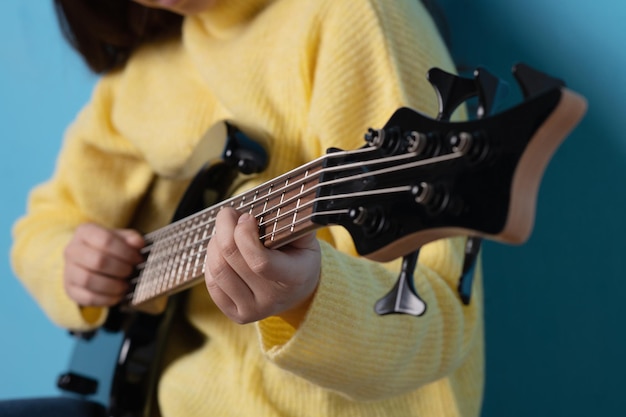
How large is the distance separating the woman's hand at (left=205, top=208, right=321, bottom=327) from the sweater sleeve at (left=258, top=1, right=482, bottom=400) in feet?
0.09

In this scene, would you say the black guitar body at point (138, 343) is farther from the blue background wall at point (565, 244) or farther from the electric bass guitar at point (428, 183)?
the blue background wall at point (565, 244)

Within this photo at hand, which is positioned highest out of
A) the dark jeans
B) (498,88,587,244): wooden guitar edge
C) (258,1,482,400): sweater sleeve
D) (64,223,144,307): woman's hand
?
(498,88,587,244): wooden guitar edge

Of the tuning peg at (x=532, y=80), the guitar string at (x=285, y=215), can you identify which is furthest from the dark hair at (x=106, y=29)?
the tuning peg at (x=532, y=80)

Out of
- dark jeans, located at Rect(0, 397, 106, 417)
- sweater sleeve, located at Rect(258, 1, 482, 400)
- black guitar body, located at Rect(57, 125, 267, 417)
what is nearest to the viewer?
sweater sleeve, located at Rect(258, 1, 482, 400)

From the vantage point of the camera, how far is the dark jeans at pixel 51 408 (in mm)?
843

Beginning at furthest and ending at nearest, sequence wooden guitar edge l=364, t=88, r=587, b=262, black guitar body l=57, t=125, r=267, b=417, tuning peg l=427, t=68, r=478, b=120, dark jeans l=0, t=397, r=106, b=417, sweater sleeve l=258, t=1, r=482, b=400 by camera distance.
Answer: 1. dark jeans l=0, t=397, r=106, b=417
2. black guitar body l=57, t=125, r=267, b=417
3. sweater sleeve l=258, t=1, r=482, b=400
4. tuning peg l=427, t=68, r=478, b=120
5. wooden guitar edge l=364, t=88, r=587, b=262

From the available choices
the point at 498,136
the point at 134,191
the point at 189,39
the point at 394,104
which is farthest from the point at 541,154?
the point at 134,191

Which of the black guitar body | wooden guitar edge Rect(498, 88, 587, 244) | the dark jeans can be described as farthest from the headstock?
the dark jeans

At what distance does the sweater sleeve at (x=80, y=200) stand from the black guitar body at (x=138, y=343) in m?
0.04

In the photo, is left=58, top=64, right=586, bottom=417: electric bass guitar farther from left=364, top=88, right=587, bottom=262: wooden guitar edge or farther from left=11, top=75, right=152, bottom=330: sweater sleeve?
left=11, top=75, right=152, bottom=330: sweater sleeve

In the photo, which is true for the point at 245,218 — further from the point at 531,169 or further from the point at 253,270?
the point at 531,169

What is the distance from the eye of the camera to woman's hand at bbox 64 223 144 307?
2.90ft

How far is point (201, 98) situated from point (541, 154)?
565 millimetres

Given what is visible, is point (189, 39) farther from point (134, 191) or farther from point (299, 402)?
point (299, 402)
